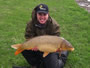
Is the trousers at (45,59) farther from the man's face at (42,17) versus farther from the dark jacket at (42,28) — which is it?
the man's face at (42,17)

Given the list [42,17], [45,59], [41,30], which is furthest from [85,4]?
[45,59]

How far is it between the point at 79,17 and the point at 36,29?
133 inches

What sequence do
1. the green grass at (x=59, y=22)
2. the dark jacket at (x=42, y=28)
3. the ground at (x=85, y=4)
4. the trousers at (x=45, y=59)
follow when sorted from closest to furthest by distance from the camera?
the trousers at (x=45, y=59)
the dark jacket at (x=42, y=28)
the green grass at (x=59, y=22)
the ground at (x=85, y=4)

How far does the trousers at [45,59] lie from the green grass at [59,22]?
9.0 inches

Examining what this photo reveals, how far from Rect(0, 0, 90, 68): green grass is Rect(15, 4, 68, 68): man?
395 millimetres

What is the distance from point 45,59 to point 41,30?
1.82 feet

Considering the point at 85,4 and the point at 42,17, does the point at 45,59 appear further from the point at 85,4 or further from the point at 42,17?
the point at 85,4

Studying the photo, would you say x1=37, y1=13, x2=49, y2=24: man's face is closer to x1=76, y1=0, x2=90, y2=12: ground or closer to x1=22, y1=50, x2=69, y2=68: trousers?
x1=22, y1=50, x2=69, y2=68: trousers

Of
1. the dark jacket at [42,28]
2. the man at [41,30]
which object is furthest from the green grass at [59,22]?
the dark jacket at [42,28]

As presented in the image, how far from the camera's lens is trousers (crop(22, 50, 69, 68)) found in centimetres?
318

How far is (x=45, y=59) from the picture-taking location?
10.5 ft

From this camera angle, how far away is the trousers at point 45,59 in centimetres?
318

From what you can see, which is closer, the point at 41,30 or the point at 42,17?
the point at 42,17

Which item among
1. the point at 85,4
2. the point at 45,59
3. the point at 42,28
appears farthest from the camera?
the point at 85,4
